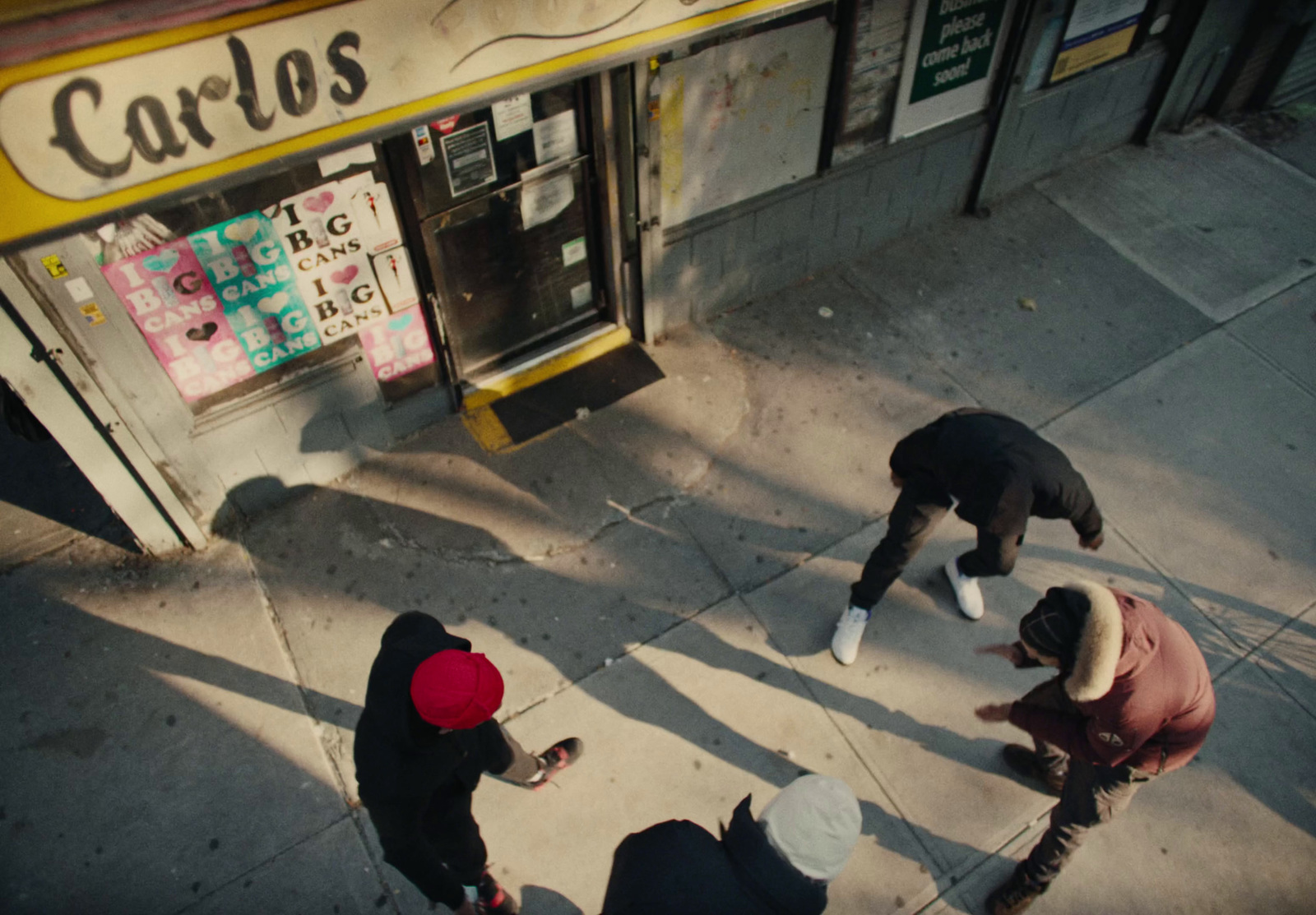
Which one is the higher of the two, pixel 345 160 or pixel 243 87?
pixel 243 87

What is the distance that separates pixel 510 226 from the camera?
4879 millimetres

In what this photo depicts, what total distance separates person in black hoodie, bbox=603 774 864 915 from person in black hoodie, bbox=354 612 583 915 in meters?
0.78

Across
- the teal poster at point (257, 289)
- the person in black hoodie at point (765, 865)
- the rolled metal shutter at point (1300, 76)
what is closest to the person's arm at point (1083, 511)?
the person in black hoodie at point (765, 865)

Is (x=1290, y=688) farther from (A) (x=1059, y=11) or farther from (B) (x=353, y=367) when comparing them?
(B) (x=353, y=367)

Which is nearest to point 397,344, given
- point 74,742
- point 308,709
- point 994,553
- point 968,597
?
point 308,709

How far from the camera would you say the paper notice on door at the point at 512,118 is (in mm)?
4340

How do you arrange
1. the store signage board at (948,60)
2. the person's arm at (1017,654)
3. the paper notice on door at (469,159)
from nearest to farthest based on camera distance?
1. the person's arm at (1017,654)
2. the paper notice on door at (469,159)
3. the store signage board at (948,60)

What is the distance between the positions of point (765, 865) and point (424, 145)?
11.9 ft

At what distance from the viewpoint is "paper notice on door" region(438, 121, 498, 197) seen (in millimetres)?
4301

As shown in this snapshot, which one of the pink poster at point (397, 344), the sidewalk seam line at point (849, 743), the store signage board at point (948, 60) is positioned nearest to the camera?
the sidewalk seam line at point (849, 743)

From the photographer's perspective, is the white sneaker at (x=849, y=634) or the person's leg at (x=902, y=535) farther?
the white sneaker at (x=849, y=634)

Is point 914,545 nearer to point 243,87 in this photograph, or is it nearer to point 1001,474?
point 1001,474

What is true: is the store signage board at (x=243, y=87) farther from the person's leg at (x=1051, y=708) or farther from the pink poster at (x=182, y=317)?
the person's leg at (x=1051, y=708)

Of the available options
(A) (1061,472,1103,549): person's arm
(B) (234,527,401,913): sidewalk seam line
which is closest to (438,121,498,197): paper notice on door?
(B) (234,527,401,913): sidewalk seam line
